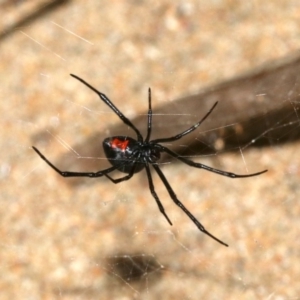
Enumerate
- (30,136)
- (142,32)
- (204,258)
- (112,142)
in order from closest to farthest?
1. (112,142)
2. (204,258)
3. (30,136)
4. (142,32)

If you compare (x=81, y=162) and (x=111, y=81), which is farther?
(x=111, y=81)

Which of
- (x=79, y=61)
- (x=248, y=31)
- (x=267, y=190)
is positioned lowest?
(x=267, y=190)

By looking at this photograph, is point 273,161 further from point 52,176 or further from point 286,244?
point 52,176

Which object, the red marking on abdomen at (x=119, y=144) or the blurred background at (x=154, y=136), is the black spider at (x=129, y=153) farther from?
the blurred background at (x=154, y=136)

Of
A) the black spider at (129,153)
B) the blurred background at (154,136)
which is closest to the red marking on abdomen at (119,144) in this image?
the black spider at (129,153)

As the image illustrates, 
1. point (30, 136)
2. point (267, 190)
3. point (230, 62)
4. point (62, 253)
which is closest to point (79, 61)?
point (30, 136)

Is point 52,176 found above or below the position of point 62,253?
above

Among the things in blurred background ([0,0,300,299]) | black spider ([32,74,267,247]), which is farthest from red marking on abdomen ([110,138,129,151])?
blurred background ([0,0,300,299])

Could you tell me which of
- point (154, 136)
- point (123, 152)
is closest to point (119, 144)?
point (123, 152)
